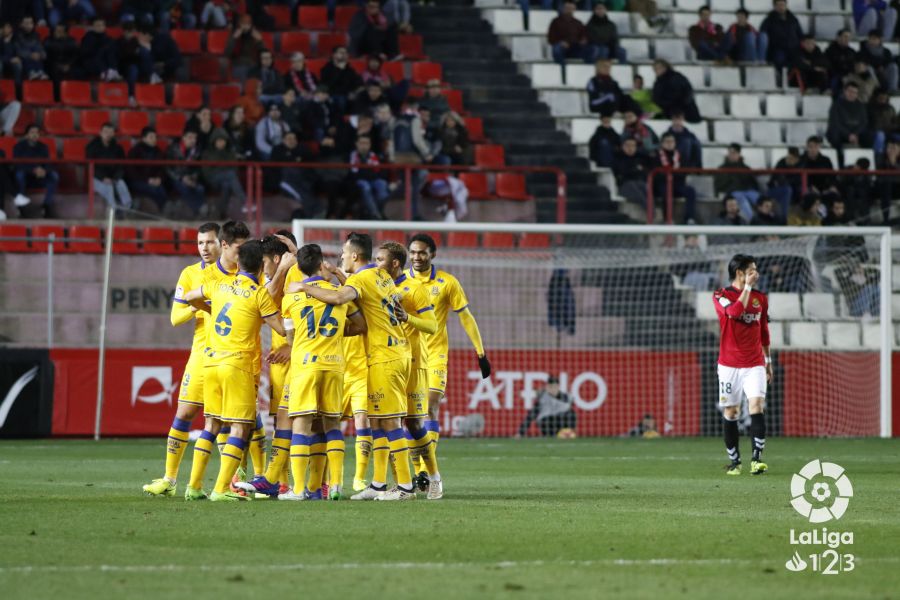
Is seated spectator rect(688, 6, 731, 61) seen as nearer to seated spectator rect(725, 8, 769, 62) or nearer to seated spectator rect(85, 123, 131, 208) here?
seated spectator rect(725, 8, 769, 62)

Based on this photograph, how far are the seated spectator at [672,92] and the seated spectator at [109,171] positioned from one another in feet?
31.3

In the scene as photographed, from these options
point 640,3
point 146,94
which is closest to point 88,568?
point 146,94

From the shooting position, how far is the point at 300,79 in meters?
24.5

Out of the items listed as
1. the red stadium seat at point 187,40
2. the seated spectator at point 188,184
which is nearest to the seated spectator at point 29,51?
the red stadium seat at point 187,40

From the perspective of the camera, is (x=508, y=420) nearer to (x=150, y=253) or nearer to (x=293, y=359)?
(x=150, y=253)

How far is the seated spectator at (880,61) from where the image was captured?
28.0m

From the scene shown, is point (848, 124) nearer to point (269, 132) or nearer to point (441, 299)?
point (269, 132)

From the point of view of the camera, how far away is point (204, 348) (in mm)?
11680

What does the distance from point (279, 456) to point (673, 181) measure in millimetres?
14102

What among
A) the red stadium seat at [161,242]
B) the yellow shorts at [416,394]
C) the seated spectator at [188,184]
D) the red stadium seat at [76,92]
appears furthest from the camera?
the red stadium seat at [76,92]

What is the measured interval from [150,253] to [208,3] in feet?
20.1

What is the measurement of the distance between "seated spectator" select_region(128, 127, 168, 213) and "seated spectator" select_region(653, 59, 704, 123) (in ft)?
29.8

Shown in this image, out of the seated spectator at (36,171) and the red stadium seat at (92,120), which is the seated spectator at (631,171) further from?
the seated spectator at (36,171)

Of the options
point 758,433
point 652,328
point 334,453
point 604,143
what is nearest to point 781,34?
point 604,143
